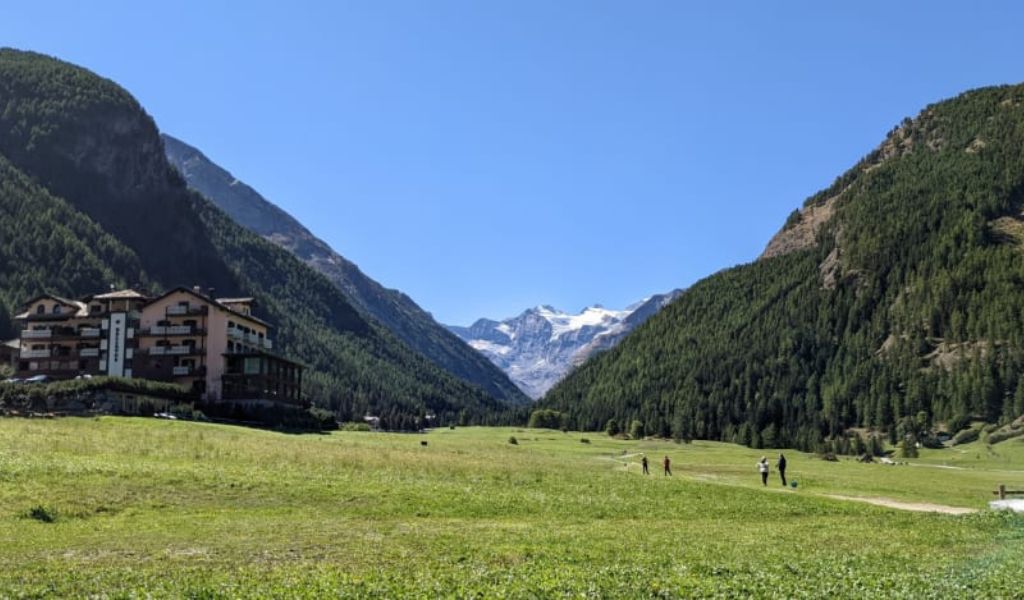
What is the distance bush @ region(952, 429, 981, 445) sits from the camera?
536 feet

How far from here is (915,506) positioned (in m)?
55.1

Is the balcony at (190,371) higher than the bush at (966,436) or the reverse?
higher

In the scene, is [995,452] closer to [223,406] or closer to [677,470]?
[677,470]

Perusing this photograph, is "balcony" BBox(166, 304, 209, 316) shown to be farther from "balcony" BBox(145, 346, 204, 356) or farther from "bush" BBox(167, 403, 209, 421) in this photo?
"bush" BBox(167, 403, 209, 421)

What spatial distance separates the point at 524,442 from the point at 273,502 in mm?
98054

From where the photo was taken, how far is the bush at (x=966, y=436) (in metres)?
163

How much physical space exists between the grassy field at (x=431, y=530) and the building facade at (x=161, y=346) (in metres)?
60.4

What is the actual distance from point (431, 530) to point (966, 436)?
15668cm

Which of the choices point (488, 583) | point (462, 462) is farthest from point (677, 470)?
point (488, 583)

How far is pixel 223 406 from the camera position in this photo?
11962cm

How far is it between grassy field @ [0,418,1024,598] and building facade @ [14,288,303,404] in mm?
60394

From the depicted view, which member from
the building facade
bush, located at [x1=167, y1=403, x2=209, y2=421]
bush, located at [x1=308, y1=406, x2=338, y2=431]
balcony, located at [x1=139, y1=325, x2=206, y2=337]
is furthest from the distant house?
bush, located at [x1=167, y1=403, x2=209, y2=421]

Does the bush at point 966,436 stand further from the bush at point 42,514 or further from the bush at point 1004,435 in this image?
the bush at point 42,514

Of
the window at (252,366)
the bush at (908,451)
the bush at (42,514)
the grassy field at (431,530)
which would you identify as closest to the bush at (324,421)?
the window at (252,366)
